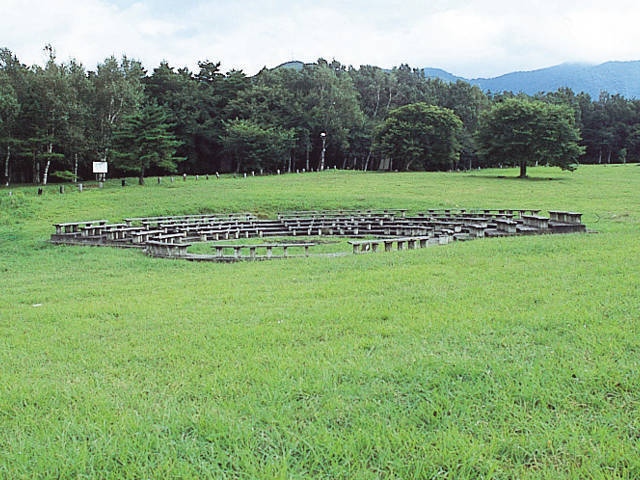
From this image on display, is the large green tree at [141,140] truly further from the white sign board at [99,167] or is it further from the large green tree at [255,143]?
the large green tree at [255,143]

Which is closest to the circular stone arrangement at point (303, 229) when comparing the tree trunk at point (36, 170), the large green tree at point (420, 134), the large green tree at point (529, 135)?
the large green tree at point (529, 135)

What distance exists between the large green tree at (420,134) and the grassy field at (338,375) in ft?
169

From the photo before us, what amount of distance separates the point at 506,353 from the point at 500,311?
1395 mm

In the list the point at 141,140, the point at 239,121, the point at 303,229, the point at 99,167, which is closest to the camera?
the point at 303,229

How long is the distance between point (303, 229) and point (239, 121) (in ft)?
135

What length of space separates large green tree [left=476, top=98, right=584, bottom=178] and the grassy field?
40.3 meters

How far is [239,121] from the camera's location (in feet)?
193

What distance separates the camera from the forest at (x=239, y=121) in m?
42.8

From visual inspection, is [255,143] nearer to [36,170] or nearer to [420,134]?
[420,134]

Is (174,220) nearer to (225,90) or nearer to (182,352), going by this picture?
(182,352)

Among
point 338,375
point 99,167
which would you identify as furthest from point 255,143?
point 338,375

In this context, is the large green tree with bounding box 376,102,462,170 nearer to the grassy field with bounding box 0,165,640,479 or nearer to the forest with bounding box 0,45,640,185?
the forest with bounding box 0,45,640,185

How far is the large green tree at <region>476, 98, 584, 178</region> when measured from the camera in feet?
150

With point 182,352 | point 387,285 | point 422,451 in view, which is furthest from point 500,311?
point 182,352
